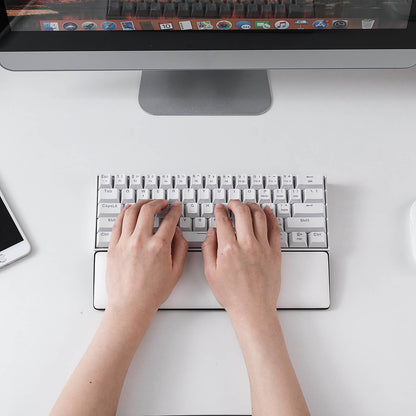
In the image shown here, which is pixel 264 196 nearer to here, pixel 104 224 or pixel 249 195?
pixel 249 195

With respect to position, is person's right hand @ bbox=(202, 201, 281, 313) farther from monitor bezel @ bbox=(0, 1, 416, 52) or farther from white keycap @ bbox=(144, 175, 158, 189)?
monitor bezel @ bbox=(0, 1, 416, 52)

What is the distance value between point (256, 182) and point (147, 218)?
5.5 inches

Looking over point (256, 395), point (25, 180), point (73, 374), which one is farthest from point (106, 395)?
point (25, 180)

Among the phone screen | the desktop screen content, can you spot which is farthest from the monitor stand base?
the phone screen

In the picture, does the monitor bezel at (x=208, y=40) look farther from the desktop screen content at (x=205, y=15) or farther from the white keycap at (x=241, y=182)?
the white keycap at (x=241, y=182)

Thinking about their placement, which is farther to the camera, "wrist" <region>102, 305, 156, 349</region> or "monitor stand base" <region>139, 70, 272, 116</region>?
"monitor stand base" <region>139, 70, 272, 116</region>

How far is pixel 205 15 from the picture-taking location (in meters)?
0.50

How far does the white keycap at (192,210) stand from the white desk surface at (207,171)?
0.06m

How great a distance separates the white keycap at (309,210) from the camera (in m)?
0.54

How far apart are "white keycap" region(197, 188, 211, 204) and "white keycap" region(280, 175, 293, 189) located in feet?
0.30

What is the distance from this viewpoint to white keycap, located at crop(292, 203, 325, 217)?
21.3 inches

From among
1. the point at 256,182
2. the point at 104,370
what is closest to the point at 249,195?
the point at 256,182

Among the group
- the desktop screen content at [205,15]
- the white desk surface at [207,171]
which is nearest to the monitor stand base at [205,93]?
the white desk surface at [207,171]

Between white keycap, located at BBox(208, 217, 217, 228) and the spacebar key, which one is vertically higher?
white keycap, located at BBox(208, 217, 217, 228)
